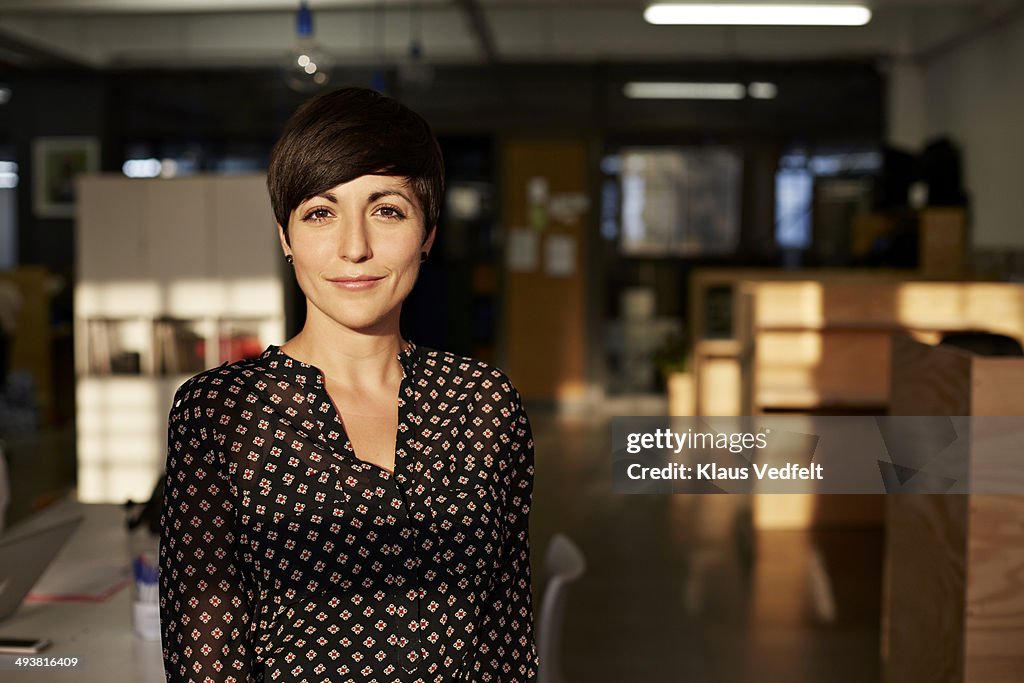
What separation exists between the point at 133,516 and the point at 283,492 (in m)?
1.24

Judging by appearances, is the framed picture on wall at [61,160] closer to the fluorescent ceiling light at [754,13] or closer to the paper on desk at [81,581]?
the fluorescent ceiling light at [754,13]

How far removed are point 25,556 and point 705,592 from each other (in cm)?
355

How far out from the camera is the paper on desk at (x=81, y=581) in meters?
2.18

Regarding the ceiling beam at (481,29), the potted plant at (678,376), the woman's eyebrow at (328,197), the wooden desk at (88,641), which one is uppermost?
the ceiling beam at (481,29)

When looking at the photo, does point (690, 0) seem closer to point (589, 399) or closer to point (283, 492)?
point (589, 399)

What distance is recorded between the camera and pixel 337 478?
1.38m

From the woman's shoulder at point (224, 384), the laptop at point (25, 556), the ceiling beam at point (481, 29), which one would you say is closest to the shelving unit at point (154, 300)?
the ceiling beam at point (481, 29)

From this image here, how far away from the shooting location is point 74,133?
35.6ft

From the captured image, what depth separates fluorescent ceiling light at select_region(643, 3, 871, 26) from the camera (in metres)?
7.59

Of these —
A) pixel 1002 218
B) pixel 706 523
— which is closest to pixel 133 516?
pixel 706 523

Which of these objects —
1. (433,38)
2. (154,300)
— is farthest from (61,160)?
(154,300)

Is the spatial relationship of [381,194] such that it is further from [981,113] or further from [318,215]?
[981,113]

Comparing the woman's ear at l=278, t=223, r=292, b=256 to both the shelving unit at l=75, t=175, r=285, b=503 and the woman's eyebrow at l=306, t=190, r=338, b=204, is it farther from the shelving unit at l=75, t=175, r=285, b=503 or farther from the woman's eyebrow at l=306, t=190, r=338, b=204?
the shelving unit at l=75, t=175, r=285, b=503

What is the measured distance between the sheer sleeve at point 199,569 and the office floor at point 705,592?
2.74m
